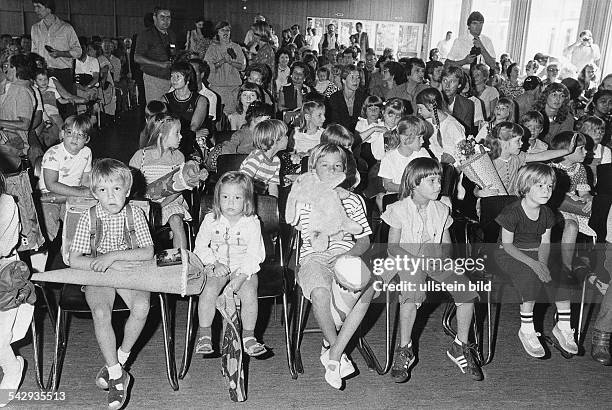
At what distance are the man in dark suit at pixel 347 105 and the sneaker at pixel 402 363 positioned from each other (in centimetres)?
325

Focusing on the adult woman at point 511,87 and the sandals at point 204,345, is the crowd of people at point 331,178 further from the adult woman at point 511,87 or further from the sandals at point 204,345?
the adult woman at point 511,87

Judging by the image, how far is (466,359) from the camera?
339 centimetres

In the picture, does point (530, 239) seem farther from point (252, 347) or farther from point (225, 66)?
point (225, 66)

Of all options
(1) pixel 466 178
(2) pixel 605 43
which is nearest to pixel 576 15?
(2) pixel 605 43

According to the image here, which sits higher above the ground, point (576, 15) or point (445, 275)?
point (576, 15)

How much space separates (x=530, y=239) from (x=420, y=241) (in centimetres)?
68

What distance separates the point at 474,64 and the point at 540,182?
14.2ft

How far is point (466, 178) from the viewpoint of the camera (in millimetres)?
4703

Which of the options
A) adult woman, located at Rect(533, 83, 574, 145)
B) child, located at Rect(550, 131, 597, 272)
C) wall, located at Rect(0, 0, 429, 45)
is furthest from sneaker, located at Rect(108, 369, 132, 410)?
wall, located at Rect(0, 0, 429, 45)

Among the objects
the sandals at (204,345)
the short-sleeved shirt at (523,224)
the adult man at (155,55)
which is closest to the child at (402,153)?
the short-sleeved shirt at (523,224)

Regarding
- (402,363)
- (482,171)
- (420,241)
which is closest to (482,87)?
(482,171)

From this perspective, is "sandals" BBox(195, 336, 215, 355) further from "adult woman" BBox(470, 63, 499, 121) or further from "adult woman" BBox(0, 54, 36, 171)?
"adult woman" BBox(470, 63, 499, 121)

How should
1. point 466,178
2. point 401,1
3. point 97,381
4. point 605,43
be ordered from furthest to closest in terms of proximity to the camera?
point 401,1 < point 605,43 < point 466,178 < point 97,381

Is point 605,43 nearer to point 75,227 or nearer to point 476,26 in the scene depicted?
point 476,26
